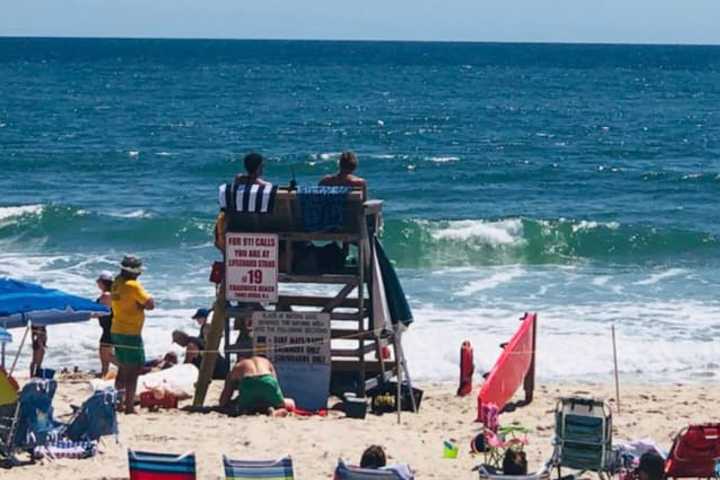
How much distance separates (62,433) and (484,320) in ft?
29.1

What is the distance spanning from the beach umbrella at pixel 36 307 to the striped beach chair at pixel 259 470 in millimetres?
2722

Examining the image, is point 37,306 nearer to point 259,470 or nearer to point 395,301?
point 259,470

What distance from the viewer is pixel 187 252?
2522 cm

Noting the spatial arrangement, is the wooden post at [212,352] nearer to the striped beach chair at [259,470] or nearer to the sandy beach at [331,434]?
the sandy beach at [331,434]

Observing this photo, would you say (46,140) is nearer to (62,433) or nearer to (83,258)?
(83,258)

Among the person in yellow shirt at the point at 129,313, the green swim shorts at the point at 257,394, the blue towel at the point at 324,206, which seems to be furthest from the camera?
the blue towel at the point at 324,206

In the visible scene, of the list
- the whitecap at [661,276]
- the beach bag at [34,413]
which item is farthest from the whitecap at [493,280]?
the beach bag at [34,413]

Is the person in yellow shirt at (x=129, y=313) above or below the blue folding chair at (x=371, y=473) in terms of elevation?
above

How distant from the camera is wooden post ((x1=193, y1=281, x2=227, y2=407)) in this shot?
43.9 ft

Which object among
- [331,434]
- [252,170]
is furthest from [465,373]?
[252,170]

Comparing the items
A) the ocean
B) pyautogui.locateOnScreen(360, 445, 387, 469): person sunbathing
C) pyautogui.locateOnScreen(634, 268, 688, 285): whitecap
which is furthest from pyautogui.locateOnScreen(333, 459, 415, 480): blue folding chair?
pyautogui.locateOnScreen(634, 268, 688, 285): whitecap

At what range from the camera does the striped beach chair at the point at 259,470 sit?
9336 mm

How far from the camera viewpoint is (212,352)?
1345 centimetres

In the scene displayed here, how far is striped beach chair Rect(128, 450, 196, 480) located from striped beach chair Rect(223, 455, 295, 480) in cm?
23
